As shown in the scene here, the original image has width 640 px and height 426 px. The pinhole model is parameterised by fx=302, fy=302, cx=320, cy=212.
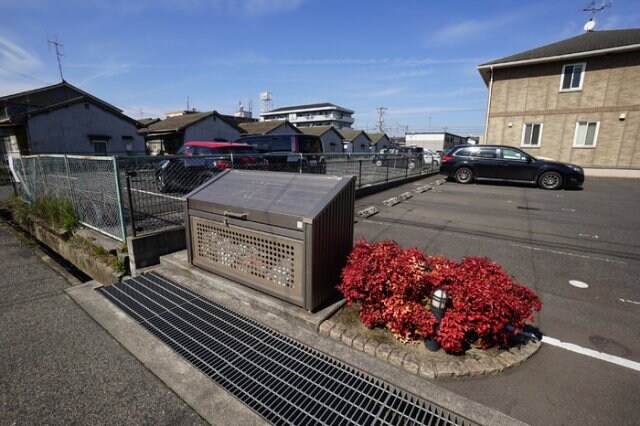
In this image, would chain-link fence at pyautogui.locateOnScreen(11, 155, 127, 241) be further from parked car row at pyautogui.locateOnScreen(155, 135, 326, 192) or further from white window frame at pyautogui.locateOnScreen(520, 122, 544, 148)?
white window frame at pyautogui.locateOnScreen(520, 122, 544, 148)

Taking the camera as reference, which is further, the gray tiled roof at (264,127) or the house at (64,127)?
the gray tiled roof at (264,127)

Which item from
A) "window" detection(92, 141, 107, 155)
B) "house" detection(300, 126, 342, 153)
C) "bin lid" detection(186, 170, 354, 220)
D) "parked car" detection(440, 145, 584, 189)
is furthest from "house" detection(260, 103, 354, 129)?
"bin lid" detection(186, 170, 354, 220)

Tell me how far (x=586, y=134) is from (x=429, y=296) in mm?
19317

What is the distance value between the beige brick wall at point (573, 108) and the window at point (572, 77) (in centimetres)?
19

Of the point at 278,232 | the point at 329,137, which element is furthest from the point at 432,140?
the point at 278,232

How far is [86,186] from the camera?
5.43m

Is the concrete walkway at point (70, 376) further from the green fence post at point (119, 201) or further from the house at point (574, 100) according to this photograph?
the house at point (574, 100)

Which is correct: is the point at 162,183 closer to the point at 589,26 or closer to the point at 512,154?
the point at 512,154

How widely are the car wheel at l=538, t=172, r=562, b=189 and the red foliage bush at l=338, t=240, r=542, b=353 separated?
11062 mm

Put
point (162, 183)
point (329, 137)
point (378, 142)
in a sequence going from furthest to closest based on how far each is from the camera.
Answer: point (378, 142) → point (329, 137) → point (162, 183)

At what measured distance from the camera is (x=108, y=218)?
199 inches

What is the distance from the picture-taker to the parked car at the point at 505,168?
11098 mm

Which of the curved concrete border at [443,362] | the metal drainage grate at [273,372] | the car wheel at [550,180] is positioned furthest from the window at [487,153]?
the metal drainage grate at [273,372]

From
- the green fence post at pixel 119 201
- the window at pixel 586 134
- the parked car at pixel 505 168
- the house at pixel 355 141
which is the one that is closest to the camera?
the green fence post at pixel 119 201
